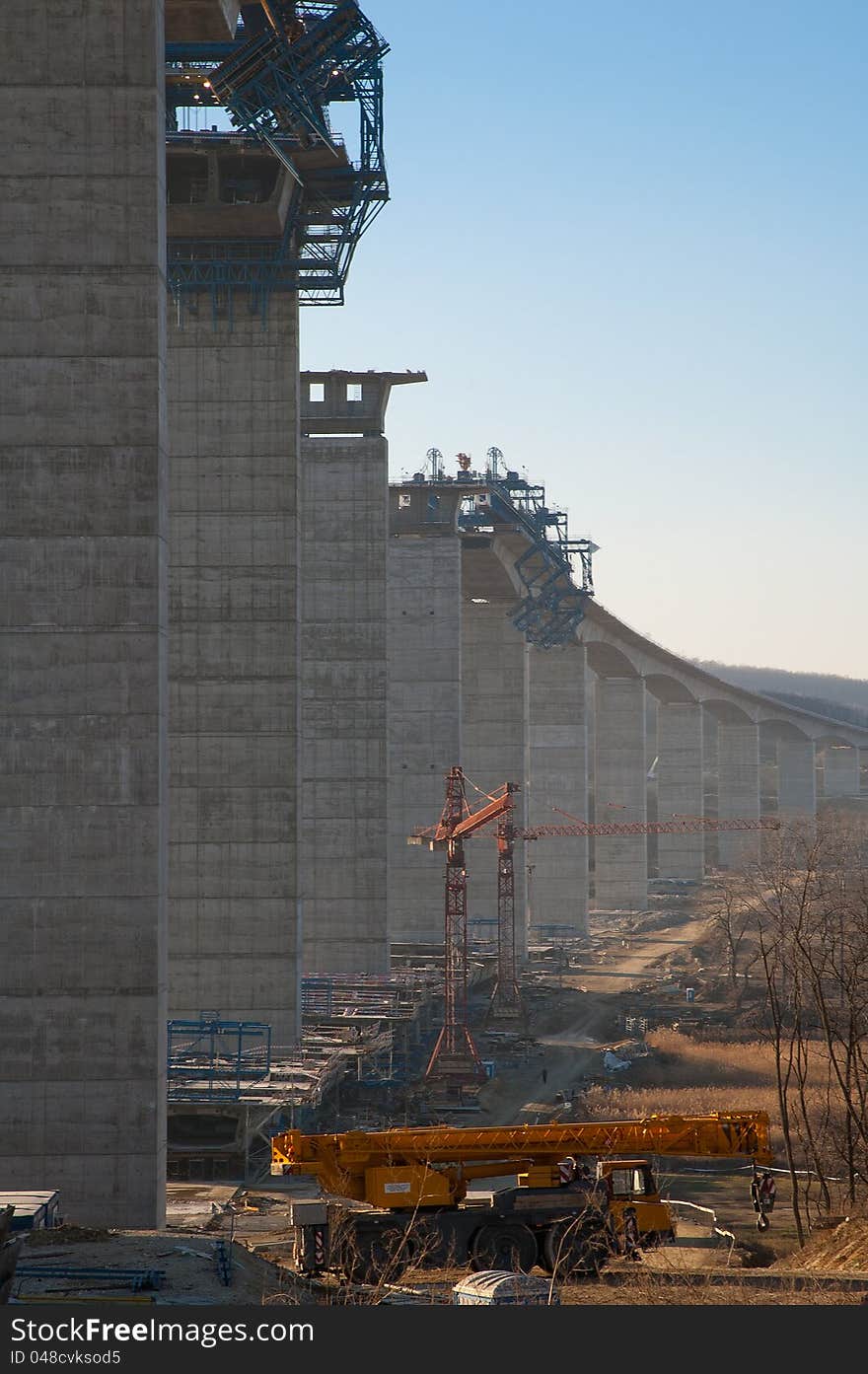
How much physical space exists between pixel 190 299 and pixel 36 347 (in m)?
18.7

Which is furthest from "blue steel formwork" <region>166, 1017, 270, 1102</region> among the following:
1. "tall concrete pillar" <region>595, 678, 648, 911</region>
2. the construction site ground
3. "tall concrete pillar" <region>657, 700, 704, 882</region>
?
"tall concrete pillar" <region>657, 700, 704, 882</region>

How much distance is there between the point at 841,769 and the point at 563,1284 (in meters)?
166

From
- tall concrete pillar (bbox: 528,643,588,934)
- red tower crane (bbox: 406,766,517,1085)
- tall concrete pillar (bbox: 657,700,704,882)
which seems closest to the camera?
red tower crane (bbox: 406,766,517,1085)

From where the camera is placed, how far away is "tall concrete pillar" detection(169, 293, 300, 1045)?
47.3 meters

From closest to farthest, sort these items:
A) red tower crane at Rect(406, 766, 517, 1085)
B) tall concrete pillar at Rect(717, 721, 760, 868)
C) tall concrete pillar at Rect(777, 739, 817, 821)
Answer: red tower crane at Rect(406, 766, 517, 1085)
tall concrete pillar at Rect(717, 721, 760, 868)
tall concrete pillar at Rect(777, 739, 817, 821)

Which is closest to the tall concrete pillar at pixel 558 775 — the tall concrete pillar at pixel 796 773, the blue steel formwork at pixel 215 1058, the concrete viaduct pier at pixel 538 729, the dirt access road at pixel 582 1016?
the concrete viaduct pier at pixel 538 729

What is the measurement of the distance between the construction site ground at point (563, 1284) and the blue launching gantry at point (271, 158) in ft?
80.5

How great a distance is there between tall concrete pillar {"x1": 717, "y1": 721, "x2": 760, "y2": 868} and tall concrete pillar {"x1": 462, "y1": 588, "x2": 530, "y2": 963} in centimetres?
5687

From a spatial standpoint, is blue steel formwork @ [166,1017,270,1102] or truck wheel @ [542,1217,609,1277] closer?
truck wheel @ [542,1217,609,1277]

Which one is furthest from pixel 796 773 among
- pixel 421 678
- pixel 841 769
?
pixel 421 678

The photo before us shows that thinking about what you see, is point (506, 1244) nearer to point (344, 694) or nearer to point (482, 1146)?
point (482, 1146)

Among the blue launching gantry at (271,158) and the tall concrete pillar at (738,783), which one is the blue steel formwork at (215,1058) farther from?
the tall concrete pillar at (738,783)

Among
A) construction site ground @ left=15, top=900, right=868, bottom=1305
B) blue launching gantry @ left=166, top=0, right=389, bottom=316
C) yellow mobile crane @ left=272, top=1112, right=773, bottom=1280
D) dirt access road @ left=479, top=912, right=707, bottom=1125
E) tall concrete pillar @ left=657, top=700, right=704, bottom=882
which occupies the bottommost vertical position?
dirt access road @ left=479, top=912, right=707, bottom=1125

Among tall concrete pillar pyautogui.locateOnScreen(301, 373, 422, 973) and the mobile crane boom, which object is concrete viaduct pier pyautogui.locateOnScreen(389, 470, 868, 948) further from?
the mobile crane boom
